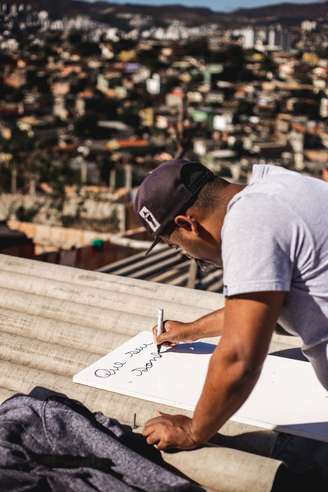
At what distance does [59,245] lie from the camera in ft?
45.1

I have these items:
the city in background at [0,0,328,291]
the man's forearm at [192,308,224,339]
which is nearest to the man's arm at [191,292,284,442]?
the man's forearm at [192,308,224,339]

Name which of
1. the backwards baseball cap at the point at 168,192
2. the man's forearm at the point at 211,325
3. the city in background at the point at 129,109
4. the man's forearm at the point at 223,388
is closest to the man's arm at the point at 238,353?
the man's forearm at the point at 223,388

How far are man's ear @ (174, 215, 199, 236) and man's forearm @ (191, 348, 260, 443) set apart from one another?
0.90 feet

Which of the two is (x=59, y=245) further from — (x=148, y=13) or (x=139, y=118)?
(x=148, y=13)

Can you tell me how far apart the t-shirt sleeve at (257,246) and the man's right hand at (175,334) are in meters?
0.71

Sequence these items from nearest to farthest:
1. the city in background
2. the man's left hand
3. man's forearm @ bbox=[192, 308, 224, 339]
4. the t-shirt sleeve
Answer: the t-shirt sleeve, the man's left hand, man's forearm @ bbox=[192, 308, 224, 339], the city in background

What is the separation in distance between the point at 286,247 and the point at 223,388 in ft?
1.02

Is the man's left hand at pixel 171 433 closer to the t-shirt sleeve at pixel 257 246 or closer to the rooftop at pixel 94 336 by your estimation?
the rooftop at pixel 94 336

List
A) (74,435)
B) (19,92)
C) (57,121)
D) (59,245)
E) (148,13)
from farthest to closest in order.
Result: (148,13) < (19,92) < (57,121) < (59,245) < (74,435)

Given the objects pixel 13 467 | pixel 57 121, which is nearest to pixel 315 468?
pixel 13 467

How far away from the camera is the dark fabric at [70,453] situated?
151cm

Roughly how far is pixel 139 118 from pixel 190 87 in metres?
8.49

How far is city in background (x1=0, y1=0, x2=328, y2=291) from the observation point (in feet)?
52.3

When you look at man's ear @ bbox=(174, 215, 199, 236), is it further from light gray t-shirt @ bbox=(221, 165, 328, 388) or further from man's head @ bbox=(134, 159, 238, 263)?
light gray t-shirt @ bbox=(221, 165, 328, 388)
